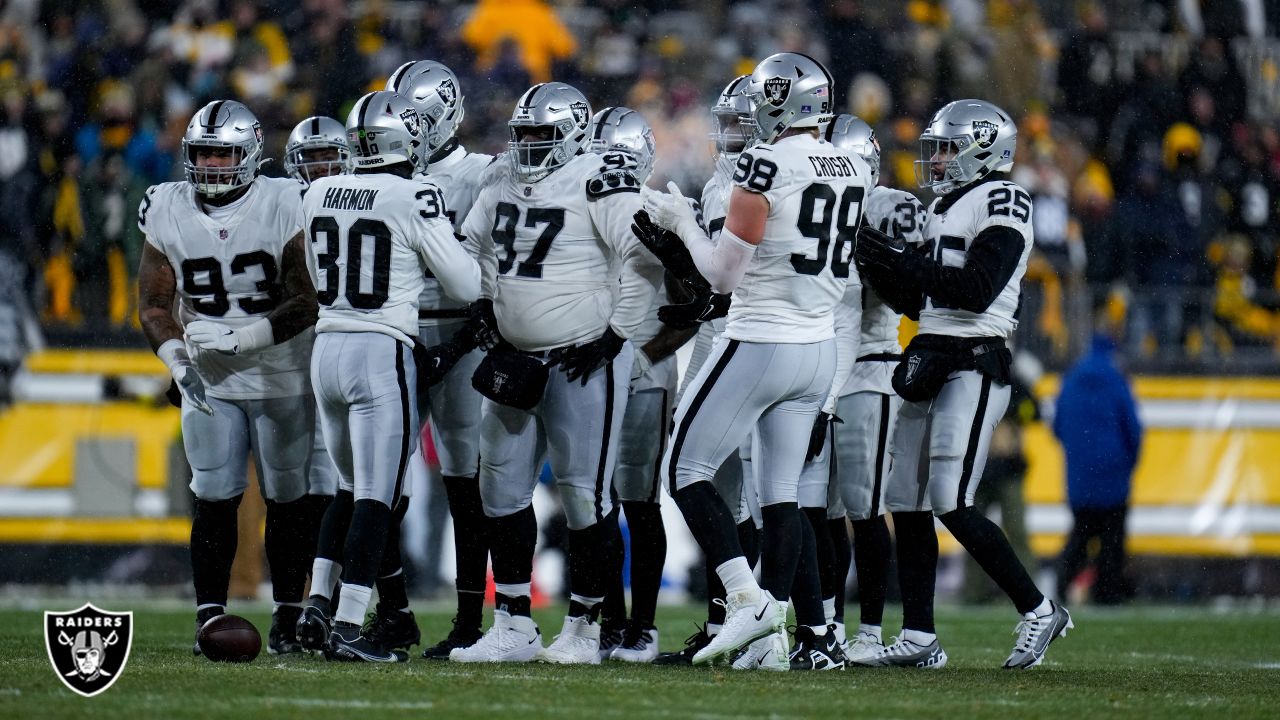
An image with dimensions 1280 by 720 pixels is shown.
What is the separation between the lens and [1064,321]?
12.7m

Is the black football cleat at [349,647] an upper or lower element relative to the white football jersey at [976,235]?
lower

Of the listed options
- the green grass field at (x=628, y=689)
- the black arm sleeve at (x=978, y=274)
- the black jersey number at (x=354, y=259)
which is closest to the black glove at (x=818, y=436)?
the black arm sleeve at (x=978, y=274)

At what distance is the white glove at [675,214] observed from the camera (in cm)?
638

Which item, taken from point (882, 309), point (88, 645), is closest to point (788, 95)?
point (882, 309)

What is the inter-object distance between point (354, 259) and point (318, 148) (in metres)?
1.11

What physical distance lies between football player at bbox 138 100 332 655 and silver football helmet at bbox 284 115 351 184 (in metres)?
0.41

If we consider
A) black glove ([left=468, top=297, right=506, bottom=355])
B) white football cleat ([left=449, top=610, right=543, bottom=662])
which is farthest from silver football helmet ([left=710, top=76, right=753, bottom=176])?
white football cleat ([left=449, top=610, right=543, bottom=662])

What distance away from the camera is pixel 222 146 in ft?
22.9

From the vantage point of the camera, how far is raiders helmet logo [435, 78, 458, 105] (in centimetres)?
722

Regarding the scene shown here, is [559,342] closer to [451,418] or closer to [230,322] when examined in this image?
[451,418]

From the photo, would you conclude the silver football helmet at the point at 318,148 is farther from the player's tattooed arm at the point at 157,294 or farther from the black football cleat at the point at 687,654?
the black football cleat at the point at 687,654

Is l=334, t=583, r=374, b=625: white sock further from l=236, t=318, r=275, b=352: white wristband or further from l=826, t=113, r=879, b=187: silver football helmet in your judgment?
l=826, t=113, r=879, b=187: silver football helmet

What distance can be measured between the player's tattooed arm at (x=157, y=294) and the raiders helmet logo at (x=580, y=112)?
1.68 metres

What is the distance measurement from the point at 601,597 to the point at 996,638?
2.83m
